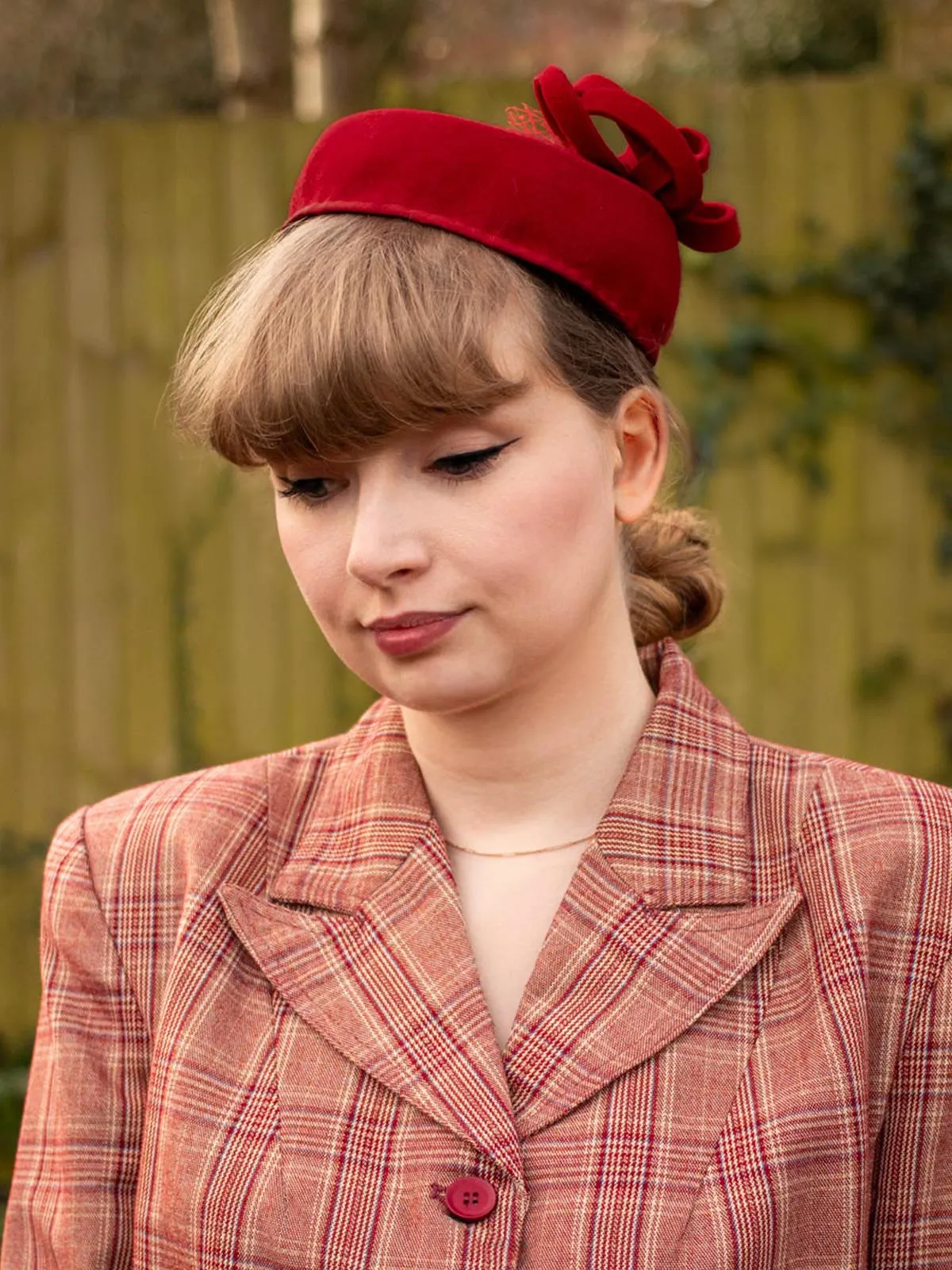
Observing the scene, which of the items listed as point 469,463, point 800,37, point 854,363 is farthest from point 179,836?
point 800,37

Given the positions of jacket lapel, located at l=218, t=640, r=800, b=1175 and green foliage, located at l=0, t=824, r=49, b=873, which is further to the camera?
green foliage, located at l=0, t=824, r=49, b=873

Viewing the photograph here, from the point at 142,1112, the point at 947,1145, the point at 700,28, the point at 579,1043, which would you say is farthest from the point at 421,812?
the point at 700,28

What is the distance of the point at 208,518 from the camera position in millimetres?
3902

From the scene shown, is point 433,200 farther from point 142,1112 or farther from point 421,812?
point 142,1112

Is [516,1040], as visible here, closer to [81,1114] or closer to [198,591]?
[81,1114]

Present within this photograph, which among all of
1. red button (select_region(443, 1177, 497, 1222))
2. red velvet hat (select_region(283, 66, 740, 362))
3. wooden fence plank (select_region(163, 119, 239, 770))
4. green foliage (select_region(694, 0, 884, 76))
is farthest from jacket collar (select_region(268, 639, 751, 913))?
green foliage (select_region(694, 0, 884, 76))

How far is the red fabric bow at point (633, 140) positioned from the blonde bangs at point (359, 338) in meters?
0.19

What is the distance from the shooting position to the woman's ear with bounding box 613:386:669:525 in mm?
1607

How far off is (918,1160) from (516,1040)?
40 centimetres

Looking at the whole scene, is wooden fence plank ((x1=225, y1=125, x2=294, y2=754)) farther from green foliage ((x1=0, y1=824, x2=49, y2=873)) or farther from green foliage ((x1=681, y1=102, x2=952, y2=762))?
green foliage ((x1=681, y1=102, x2=952, y2=762))

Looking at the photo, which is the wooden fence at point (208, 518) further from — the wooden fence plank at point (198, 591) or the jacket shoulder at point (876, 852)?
the jacket shoulder at point (876, 852)

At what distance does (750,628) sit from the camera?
381 cm

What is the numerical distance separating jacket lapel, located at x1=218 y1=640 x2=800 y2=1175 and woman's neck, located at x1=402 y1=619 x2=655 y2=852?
0.03 meters

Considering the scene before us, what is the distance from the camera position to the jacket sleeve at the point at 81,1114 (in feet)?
5.18
